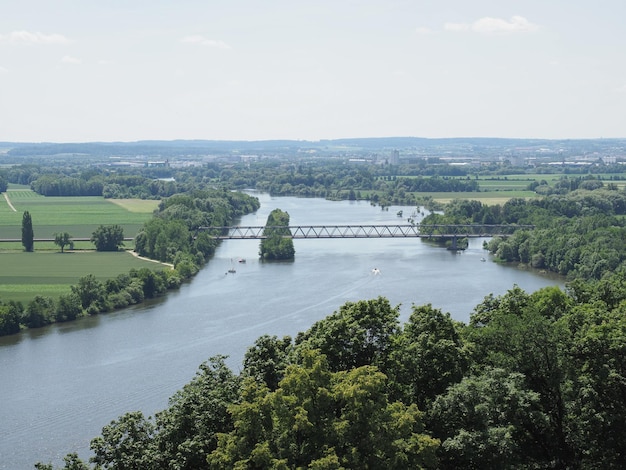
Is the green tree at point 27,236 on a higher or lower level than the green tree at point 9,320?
higher

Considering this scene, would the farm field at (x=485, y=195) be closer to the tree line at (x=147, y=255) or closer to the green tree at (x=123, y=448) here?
the tree line at (x=147, y=255)

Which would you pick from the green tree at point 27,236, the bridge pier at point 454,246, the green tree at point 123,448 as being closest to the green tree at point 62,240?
the green tree at point 27,236

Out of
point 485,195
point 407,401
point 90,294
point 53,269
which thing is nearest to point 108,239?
point 53,269

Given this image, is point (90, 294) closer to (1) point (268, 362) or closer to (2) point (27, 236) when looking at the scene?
(2) point (27, 236)

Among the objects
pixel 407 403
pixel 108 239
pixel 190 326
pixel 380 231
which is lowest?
pixel 190 326

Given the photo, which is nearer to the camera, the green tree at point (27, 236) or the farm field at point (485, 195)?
the green tree at point (27, 236)

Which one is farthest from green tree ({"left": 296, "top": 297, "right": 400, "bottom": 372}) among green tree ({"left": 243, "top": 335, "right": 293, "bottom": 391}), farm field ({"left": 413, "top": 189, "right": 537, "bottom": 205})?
farm field ({"left": 413, "top": 189, "right": 537, "bottom": 205})


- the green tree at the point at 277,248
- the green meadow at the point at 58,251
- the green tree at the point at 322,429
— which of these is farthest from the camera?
the green tree at the point at 277,248

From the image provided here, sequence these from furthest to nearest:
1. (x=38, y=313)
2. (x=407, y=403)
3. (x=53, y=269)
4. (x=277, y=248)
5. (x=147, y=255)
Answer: (x=277, y=248)
(x=147, y=255)
(x=53, y=269)
(x=38, y=313)
(x=407, y=403)
